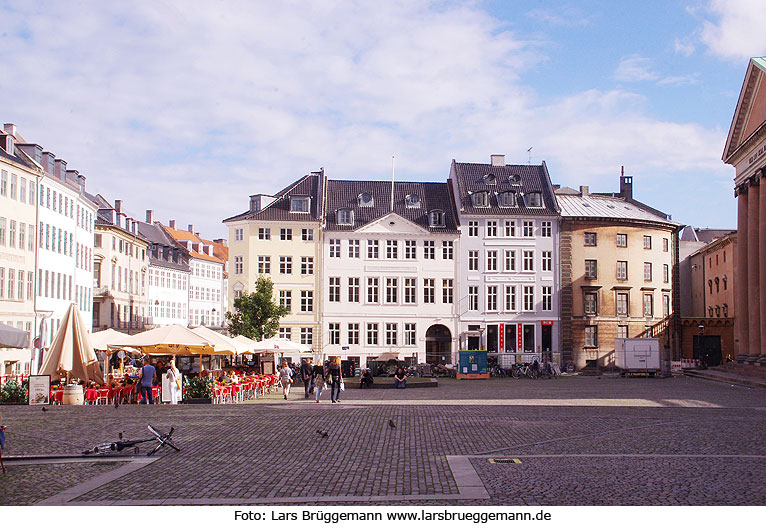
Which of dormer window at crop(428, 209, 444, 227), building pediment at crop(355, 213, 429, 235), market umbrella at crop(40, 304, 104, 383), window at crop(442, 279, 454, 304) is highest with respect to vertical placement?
dormer window at crop(428, 209, 444, 227)

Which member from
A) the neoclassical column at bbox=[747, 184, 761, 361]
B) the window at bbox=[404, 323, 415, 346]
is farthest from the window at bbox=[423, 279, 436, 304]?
the neoclassical column at bbox=[747, 184, 761, 361]

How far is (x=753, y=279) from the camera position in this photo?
169 ft

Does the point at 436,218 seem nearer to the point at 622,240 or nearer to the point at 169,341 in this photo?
the point at 622,240

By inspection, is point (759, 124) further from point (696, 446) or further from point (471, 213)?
point (696, 446)

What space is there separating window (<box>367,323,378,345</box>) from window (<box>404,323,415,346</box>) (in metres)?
2.23

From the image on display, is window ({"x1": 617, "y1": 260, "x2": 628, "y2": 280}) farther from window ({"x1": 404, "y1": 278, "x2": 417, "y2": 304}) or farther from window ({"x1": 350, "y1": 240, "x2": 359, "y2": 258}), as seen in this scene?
window ({"x1": 350, "y1": 240, "x2": 359, "y2": 258})

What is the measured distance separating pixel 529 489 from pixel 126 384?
75.2 feet

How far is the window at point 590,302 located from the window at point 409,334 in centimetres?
1369

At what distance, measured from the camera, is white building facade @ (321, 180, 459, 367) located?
67.0 meters

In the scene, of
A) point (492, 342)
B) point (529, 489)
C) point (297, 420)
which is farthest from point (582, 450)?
point (492, 342)

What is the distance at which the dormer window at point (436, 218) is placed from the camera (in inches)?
2709

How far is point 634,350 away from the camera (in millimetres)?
58594

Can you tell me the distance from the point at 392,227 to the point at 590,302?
16.7m

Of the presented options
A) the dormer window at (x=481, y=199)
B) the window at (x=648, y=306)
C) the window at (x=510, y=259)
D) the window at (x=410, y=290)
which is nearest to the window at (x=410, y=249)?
the window at (x=410, y=290)
